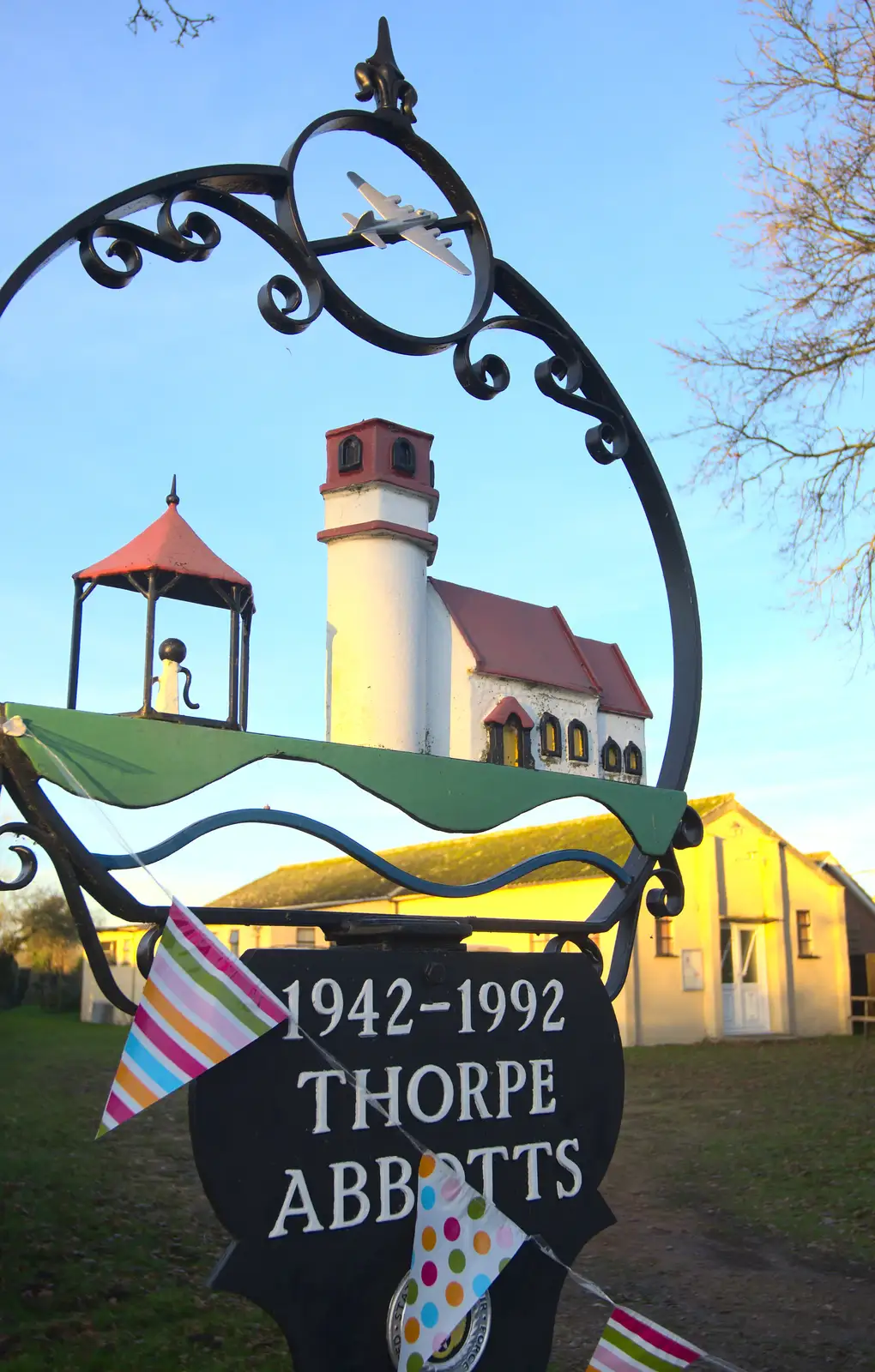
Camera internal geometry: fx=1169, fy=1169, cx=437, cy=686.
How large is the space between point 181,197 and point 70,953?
103 feet

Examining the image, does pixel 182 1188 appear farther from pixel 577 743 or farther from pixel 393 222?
pixel 393 222

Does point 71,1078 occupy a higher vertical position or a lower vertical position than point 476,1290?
lower

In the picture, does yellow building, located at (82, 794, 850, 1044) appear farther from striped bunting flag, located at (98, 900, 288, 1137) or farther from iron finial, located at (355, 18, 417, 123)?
striped bunting flag, located at (98, 900, 288, 1137)

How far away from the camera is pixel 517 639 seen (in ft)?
Answer: 9.78

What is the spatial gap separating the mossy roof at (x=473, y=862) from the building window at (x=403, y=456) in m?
16.3

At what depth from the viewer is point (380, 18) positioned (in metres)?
3.12

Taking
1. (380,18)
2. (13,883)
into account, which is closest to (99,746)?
(13,883)

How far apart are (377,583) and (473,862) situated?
19826mm

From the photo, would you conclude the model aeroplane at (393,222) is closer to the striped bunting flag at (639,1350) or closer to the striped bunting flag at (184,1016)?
the striped bunting flag at (184,1016)

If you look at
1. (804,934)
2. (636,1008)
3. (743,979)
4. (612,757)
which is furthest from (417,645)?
(804,934)

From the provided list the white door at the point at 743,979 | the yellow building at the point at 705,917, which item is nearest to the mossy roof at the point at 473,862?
the yellow building at the point at 705,917

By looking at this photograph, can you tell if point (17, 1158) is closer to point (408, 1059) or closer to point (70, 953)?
point (408, 1059)

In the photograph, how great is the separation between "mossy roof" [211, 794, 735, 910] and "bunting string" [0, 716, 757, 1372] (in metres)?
16.2

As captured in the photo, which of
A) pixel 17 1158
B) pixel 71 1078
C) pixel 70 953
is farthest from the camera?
pixel 70 953
